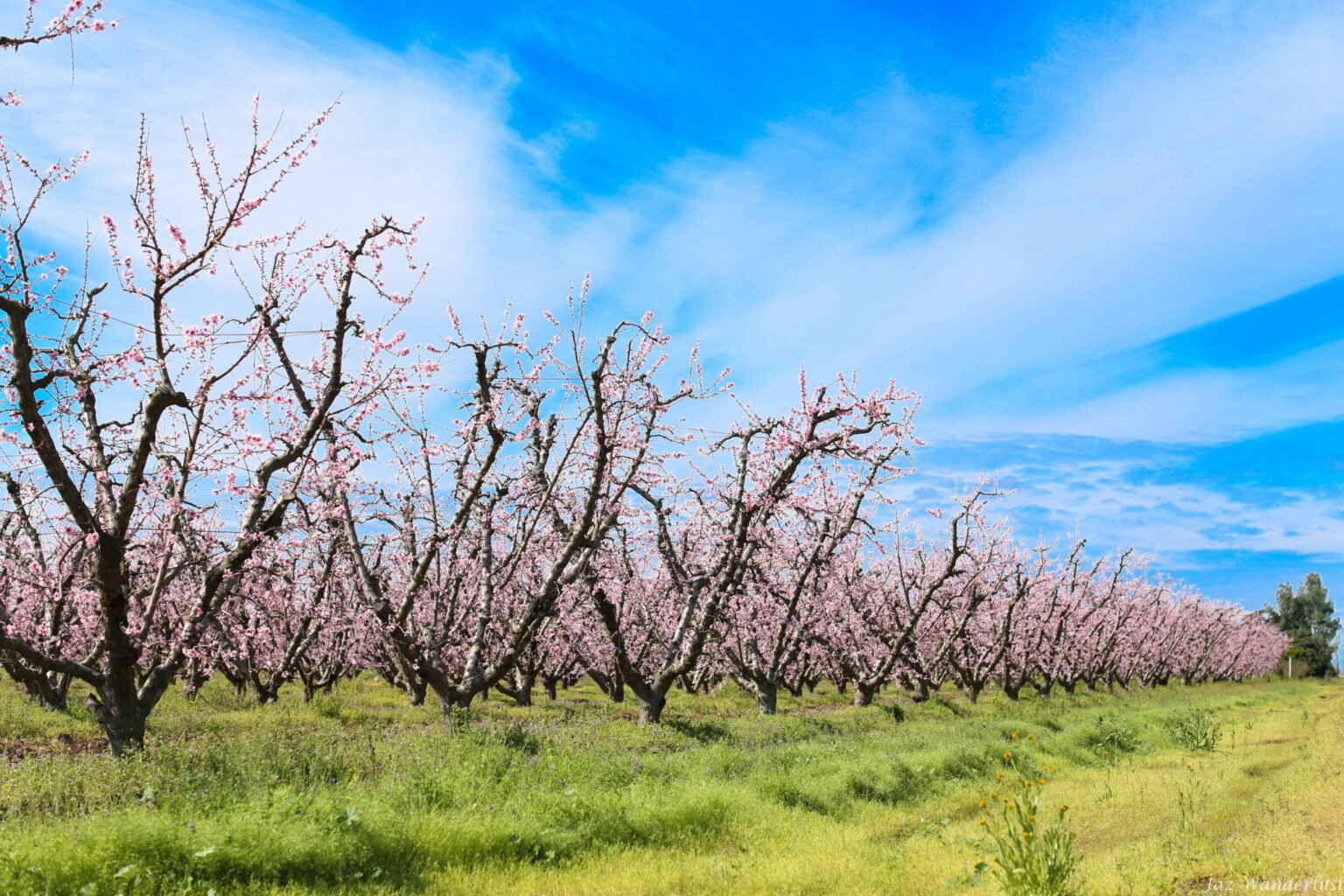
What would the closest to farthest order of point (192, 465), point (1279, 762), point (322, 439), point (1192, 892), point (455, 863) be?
point (1192, 892)
point (455, 863)
point (192, 465)
point (322, 439)
point (1279, 762)

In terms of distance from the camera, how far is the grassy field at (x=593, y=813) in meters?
7.52

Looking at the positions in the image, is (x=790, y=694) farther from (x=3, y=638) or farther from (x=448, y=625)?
(x=3, y=638)

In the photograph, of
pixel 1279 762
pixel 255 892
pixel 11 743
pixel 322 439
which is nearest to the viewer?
pixel 255 892

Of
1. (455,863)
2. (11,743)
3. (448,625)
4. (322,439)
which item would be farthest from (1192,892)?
(11,743)

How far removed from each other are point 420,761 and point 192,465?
536 cm

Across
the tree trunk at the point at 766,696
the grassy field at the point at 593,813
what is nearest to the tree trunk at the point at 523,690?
the tree trunk at the point at 766,696

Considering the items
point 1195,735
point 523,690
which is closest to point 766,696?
point 523,690

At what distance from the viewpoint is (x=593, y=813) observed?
33.4 ft

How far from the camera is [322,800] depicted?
28.6ft

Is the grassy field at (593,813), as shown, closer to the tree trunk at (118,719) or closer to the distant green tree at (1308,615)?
the tree trunk at (118,719)

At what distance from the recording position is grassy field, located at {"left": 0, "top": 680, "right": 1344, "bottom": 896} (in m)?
7.52

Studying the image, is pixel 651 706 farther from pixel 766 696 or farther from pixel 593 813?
pixel 593 813

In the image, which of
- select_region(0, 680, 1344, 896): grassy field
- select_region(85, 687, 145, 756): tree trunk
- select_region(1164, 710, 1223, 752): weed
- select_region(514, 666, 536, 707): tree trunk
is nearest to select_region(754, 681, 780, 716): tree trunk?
select_region(0, 680, 1344, 896): grassy field

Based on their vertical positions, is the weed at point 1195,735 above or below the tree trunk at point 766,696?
below
